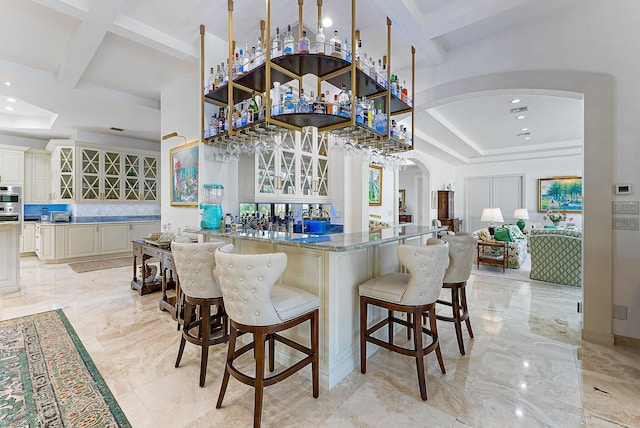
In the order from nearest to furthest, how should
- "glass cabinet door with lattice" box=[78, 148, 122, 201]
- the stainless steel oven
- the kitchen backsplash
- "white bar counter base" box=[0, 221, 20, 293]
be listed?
"white bar counter base" box=[0, 221, 20, 293] → the stainless steel oven → "glass cabinet door with lattice" box=[78, 148, 122, 201] → the kitchen backsplash

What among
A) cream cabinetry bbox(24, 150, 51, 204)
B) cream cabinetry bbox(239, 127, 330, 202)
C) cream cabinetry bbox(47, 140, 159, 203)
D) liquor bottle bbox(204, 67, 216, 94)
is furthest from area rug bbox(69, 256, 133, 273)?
liquor bottle bbox(204, 67, 216, 94)

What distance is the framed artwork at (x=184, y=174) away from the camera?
10.9 ft

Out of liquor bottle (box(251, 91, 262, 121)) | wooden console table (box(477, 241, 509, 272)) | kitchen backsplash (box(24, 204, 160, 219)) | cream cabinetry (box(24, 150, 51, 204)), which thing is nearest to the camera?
liquor bottle (box(251, 91, 262, 121))

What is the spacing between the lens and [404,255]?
1927mm

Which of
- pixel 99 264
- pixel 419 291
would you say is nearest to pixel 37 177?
pixel 99 264

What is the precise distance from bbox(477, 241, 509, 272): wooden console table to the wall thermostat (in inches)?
118

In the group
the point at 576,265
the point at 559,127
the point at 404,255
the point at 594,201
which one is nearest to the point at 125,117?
the point at 404,255

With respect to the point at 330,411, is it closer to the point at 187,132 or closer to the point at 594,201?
the point at 594,201

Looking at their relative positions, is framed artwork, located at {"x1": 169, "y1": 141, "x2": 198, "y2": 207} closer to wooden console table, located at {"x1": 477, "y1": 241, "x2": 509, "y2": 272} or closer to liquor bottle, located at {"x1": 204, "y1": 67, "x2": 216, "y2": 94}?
liquor bottle, located at {"x1": 204, "y1": 67, "x2": 216, "y2": 94}

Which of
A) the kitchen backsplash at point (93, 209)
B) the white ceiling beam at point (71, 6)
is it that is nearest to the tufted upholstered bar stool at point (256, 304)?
the white ceiling beam at point (71, 6)

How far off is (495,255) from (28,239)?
10033 mm

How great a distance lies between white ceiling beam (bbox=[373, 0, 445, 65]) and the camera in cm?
247

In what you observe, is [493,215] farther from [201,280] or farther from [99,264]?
[99,264]

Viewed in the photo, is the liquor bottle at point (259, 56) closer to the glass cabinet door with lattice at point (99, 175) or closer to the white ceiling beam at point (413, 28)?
the white ceiling beam at point (413, 28)
